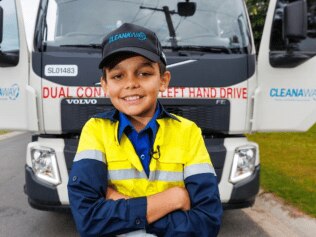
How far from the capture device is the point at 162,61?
1.86 meters

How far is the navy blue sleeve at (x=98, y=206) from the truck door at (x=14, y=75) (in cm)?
205

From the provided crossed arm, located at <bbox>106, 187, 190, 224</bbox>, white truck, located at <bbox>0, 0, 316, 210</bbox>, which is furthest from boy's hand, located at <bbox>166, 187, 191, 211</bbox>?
white truck, located at <bbox>0, 0, 316, 210</bbox>

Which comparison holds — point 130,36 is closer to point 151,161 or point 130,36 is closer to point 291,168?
point 151,161

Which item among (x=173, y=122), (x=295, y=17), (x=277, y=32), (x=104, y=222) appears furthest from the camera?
(x=277, y=32)

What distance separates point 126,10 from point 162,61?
2.22 metres

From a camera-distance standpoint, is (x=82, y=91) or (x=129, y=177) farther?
(x=82, y=91)

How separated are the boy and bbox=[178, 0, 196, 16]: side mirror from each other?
2179 millimetres

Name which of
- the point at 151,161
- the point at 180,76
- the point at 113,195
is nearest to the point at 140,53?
the point at 151,161

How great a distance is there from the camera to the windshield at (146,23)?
3873 mm

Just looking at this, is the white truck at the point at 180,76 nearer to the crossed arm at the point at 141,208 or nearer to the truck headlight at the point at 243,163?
the truck headlight at the point at 243,163

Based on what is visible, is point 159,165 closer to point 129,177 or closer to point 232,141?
point 129,177

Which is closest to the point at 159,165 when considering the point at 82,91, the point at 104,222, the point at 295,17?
the point at 104,222

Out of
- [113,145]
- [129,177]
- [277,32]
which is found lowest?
[129,177]

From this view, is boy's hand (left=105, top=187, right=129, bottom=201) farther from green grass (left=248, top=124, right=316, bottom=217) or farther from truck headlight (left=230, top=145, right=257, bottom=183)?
green grass (left=248, top=124, right=316, bottom=217)
